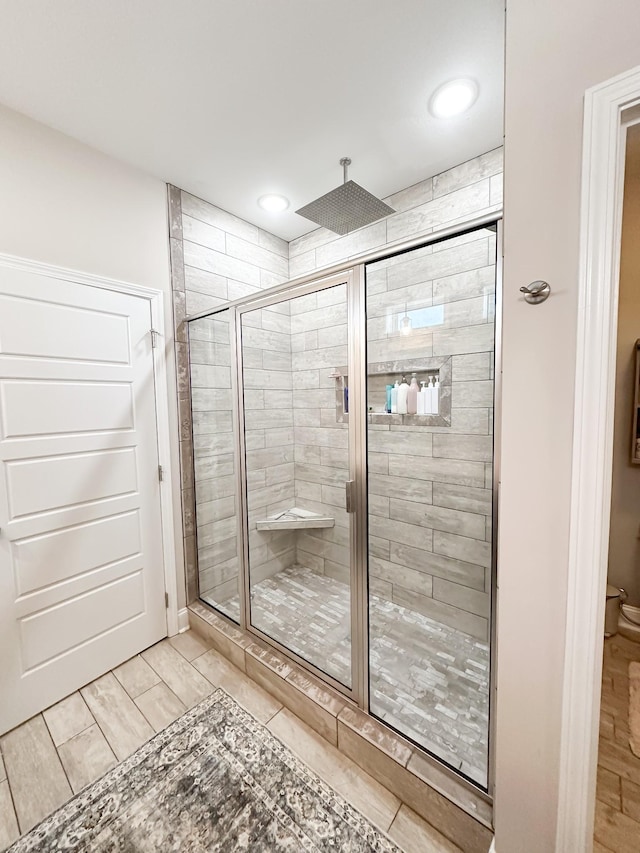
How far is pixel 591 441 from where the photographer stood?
85cm

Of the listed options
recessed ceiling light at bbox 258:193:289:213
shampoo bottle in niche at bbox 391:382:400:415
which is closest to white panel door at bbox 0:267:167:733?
recessed ceiling light at bbox 258:193:289:213

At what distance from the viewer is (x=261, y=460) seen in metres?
2.54

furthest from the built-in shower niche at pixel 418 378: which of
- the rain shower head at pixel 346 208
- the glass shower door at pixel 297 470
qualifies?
the rain shower head at pixel 346 208

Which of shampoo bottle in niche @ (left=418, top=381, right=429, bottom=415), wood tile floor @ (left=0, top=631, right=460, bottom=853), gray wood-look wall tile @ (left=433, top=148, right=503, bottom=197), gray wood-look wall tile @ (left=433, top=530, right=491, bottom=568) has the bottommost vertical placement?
wood tile floor @ (left=0, top=631, right=460, bottom=853)

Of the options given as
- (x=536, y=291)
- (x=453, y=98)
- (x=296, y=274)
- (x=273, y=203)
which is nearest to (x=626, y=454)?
(x=536, y=291)

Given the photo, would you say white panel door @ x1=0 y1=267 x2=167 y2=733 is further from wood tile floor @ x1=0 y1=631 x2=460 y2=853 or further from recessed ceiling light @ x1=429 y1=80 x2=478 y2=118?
recessed ceiling light @ x1=429 y1=80 x2=478 y2=118

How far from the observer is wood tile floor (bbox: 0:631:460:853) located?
1270 millimetres

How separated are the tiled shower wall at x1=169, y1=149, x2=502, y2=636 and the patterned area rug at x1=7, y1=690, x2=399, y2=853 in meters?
0.88

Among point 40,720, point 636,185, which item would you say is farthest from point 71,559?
point 636,185

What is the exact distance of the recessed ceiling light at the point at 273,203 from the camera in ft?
7.55

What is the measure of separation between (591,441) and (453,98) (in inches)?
66.2

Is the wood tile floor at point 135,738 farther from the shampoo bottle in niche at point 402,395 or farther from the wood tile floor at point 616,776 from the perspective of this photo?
the shampoo bottle in niche at point 402,395

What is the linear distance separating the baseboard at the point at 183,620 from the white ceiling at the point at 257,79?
9.21ft

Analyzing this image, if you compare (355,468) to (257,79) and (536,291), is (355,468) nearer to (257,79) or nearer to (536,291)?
(536,291)
